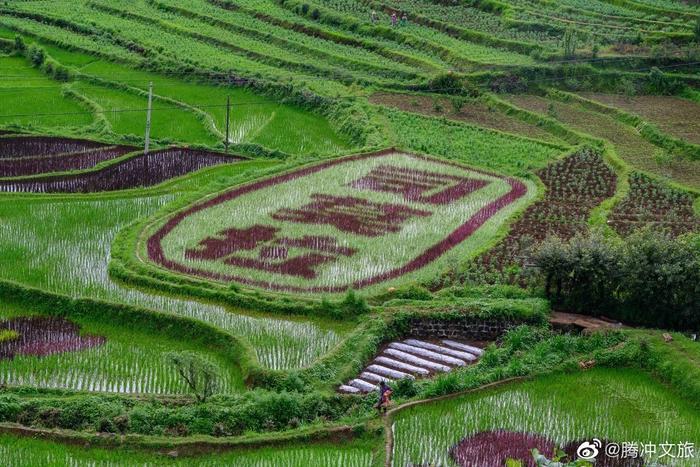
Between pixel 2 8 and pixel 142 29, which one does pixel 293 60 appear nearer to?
pixel 142 29

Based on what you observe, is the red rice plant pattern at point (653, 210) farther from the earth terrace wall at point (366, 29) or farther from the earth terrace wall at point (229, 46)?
the earth terrace wall at point (229, 46)

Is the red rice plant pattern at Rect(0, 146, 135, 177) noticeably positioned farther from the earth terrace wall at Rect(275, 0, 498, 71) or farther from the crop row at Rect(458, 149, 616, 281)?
the earth terrace wall at Rect(275, 0, 498, 71)

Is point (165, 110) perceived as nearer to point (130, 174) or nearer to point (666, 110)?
point (130, 174)

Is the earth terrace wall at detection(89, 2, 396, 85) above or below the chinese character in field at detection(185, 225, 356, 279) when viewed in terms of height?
above

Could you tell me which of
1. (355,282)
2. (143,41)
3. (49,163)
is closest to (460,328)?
(355,282)

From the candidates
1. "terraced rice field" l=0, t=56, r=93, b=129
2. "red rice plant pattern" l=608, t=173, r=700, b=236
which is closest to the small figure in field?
"red rice plant pattern" l=608, t=173, r=700, b=236

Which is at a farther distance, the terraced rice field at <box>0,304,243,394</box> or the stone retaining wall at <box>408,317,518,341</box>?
the stone retaining wall at <box>408,317,518,341</box>

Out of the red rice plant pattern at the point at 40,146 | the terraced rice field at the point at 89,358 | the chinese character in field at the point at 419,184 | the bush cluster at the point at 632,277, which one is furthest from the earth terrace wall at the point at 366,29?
the terraced rice field at the point at 89,358
